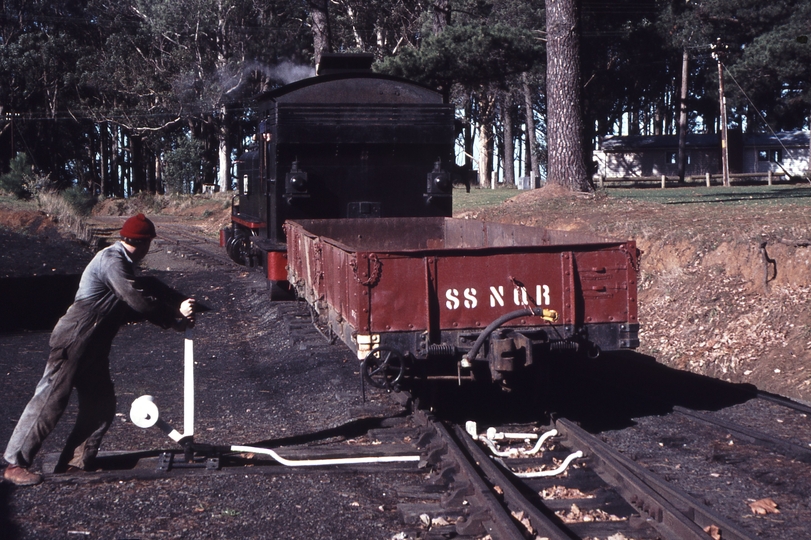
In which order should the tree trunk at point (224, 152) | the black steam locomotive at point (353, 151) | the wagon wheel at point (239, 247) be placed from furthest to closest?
the tree trunk at point (224, 152), the wagon wheel at point (239, 247), the black steam locomotive at point (353, 151)

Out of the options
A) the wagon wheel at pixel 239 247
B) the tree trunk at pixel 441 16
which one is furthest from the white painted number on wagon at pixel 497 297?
the tree trunk at pixel 441 16

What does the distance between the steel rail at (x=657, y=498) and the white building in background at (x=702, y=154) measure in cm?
5981

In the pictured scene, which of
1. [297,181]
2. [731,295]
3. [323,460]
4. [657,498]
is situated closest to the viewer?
[657,498]

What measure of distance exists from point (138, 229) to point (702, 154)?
203 ft

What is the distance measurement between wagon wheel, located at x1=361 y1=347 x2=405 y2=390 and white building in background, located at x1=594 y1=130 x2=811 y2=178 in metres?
59.3

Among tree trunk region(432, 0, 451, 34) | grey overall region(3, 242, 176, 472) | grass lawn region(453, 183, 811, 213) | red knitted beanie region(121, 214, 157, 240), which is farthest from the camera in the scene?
tree trunk region(432, 0, 451, 34)

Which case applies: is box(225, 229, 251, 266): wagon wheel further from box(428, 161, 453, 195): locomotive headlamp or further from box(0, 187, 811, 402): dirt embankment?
box(428, 161, 453, 195): locomotive headlamp

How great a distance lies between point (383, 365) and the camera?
6.71 m

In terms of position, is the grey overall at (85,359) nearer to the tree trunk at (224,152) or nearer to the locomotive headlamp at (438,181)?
the locomotive headlamp at (438,181)

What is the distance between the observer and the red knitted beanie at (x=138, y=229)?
19.9ft

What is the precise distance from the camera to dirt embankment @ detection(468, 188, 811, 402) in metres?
9.68

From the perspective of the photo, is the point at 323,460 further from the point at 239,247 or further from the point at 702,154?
the point at 702,154

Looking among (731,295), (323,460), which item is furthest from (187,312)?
(731,295)

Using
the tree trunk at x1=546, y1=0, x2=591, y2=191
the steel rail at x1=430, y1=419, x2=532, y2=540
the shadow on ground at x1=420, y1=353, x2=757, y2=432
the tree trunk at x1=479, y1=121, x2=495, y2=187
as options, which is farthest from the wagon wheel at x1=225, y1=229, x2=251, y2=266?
the tree trunk at x1=479, y1=121, x2=495, y2=187
